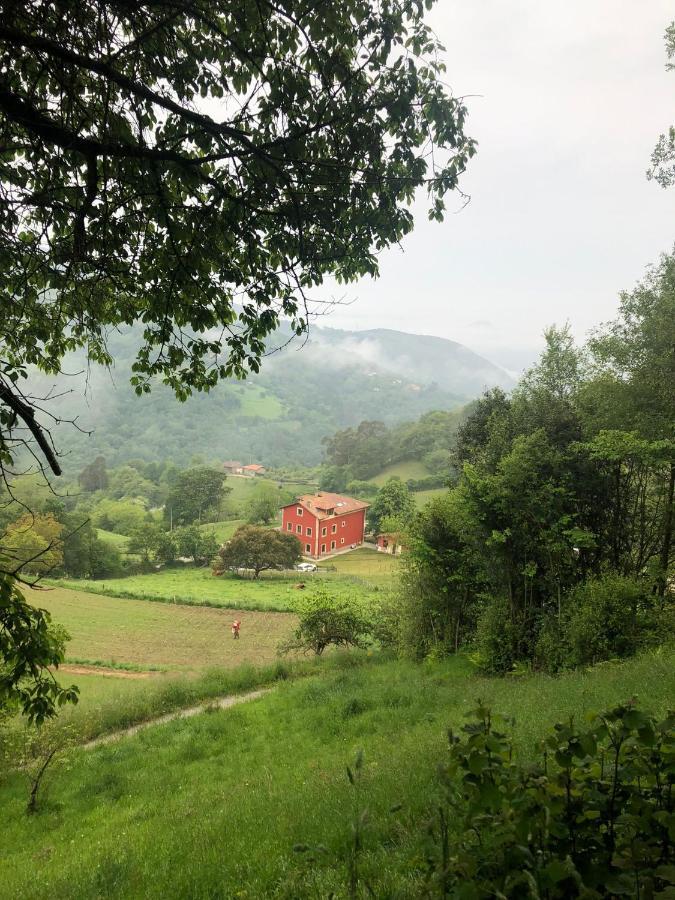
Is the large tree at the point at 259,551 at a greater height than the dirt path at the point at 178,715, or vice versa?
the dirt path at the point at 178,715

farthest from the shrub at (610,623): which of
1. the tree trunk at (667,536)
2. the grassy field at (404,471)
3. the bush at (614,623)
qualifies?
the grassy field at (404,471)

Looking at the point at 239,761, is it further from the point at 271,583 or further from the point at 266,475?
the point at 266,475

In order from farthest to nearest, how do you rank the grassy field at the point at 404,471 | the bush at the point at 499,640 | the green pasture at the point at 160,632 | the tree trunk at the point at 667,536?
the grassy field at the point at 404,471, the green pasture at the point at 160,632, the bush at the point at 499,640, the tree trunk at the point at 667,536

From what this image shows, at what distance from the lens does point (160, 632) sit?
1183 inches

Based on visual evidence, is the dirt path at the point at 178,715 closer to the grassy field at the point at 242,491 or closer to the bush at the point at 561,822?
the bush at the point at 561,822

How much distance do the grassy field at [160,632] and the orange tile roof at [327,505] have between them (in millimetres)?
27590

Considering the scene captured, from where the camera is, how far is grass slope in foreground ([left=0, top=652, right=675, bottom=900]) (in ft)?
12.7

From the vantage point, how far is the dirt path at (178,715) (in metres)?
11.6

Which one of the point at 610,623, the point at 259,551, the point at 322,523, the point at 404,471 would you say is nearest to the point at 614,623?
the point at 610,623

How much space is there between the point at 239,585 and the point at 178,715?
3477 cm

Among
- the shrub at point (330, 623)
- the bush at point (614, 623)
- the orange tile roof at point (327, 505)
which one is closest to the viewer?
the bush at point (614, 623)

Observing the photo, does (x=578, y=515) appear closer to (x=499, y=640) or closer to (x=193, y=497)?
(x=499, y=640)

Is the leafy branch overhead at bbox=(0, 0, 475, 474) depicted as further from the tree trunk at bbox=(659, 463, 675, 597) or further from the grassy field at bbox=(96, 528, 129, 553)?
the grassy field at bbox=(96, 528, 129, 553)

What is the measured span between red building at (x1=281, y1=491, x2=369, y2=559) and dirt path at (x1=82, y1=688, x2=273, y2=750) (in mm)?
46116
